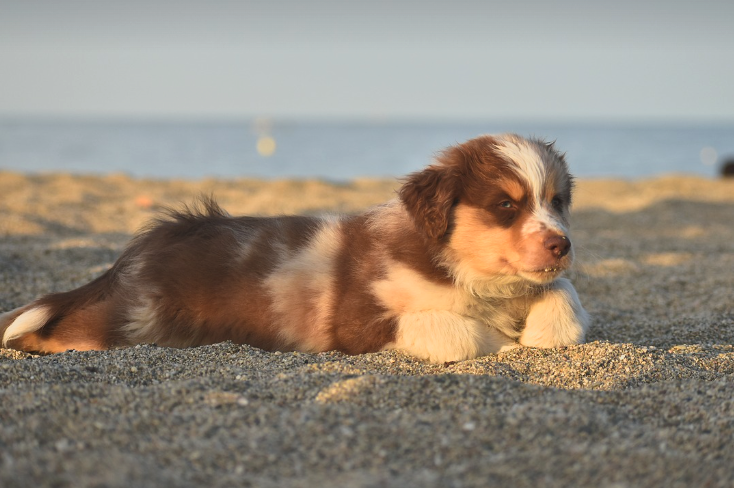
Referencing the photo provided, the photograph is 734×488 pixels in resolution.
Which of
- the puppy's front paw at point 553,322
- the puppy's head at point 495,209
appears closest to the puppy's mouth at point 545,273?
the puppy's head at point 495,209

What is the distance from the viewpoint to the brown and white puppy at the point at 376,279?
14.8 feet

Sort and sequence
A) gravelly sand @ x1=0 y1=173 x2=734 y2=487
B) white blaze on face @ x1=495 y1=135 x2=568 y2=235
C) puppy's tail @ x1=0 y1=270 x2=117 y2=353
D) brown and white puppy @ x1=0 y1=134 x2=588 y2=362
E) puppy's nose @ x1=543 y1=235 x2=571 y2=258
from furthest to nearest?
1. puppy's tail @ x1=0 y1=270 x2=117 y2=353
2. brown and white puppy @ x1=0 y1=134 x2=588 y2=362
3. white blaze on face @ x1=495 y1=135 x2=568 y2=235
4. puppy's nose @ x1=543 y1=235 x2=571 y2=258
5. gravelly sand @ x1=0 y1=173 x2=734 y2=487

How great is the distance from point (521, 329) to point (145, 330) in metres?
2.50

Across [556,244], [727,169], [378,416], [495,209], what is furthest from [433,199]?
[727,169]

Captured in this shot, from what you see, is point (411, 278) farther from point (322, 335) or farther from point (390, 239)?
point (322, 335)

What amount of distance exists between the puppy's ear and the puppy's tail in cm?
215

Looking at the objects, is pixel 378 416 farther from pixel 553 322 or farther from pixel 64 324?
pixel 64 324

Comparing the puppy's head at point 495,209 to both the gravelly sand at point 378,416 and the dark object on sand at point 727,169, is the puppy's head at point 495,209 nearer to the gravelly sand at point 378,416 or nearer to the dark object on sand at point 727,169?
the gravelly sand at point 378,416

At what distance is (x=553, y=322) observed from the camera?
4.75 meters

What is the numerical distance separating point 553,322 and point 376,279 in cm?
117

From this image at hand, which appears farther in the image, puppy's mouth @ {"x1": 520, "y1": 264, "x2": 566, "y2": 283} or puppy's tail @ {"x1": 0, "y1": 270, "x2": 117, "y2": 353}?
puppy's tail @ {"x1": 0, "y1": 270, "x2": 117, "y2": 353}

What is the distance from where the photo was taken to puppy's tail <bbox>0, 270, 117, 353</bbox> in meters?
4.94

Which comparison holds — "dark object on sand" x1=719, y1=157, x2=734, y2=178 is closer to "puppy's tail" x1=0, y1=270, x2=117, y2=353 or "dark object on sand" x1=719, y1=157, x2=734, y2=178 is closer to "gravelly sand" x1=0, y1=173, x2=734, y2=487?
"gravelly sand" x1=0, y1=173, x2=734, y2=487

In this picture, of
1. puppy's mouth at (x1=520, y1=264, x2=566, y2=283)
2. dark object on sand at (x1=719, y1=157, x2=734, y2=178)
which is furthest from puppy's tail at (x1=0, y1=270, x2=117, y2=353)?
dark object on sand at (x1=719, y1=157, x2=734, y2=178)
